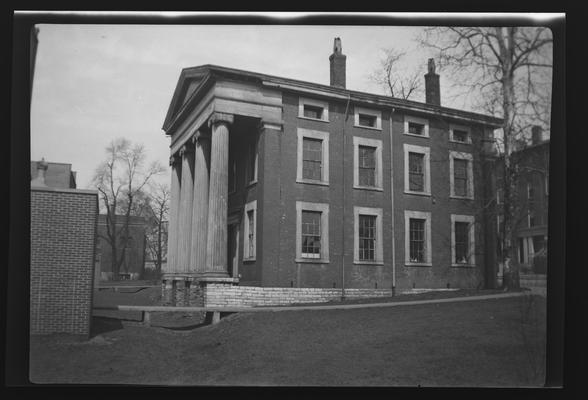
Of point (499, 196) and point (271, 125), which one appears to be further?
point (271, 125)

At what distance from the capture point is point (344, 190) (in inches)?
563

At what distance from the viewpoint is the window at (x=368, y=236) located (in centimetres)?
1439

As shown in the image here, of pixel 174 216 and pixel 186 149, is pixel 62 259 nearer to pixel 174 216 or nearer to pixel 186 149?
pixel 174 216

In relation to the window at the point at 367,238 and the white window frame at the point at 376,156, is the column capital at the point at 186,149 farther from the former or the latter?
the window at the point at 367,238

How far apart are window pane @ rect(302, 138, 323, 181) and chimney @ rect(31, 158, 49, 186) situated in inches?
261

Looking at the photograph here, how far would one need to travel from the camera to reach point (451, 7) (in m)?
9.37

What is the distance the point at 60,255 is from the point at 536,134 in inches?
395

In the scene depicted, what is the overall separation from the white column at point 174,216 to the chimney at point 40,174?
4599mm

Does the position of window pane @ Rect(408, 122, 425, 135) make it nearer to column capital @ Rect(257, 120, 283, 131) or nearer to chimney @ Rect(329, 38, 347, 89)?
chimney @ Rect(329, 38, 347, 89)

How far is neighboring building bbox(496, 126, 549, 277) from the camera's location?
10.7m

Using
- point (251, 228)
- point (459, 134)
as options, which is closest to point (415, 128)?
point (459, 134)

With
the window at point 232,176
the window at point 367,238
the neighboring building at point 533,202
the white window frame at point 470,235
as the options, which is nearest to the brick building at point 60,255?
the window at point 232,176
